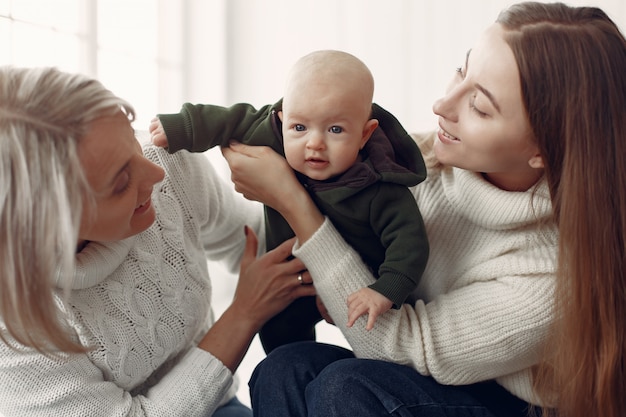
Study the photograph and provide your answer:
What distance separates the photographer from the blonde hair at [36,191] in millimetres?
1188

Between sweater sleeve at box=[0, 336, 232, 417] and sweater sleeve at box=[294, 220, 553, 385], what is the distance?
31 centimetres

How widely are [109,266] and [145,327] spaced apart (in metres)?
0.17

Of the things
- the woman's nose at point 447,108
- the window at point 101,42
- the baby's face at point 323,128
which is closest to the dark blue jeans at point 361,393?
the baby's face at point 323,128

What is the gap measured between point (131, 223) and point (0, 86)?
347 mm

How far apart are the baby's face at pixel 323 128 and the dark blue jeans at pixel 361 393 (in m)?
0.42

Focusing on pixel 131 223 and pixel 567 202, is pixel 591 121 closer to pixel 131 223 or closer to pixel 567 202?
pixel 567 202

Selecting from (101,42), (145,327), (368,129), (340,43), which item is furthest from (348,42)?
(145,327)

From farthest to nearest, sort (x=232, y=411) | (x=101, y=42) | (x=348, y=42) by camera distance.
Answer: (x=348, y=42) < (x=101, y=42) < (x=232, y=411)

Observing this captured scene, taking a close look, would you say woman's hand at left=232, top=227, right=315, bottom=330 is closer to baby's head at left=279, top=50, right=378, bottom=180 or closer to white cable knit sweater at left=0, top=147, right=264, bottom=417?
white cable knit sweater at left=0, top=147, right=264, bottom=417

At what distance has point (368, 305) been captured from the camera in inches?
56.6

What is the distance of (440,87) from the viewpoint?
3.39 metres

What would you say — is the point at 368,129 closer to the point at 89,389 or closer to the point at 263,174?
the point at 263,174

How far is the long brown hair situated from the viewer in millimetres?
1406

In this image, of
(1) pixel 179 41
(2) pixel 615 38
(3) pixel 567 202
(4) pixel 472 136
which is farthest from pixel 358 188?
(1) pixel 179 41
